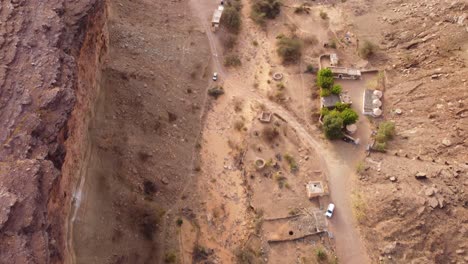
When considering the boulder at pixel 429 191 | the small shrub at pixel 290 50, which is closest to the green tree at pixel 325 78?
the small shrub at pixel 290 50

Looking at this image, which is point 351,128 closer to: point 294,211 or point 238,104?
point 294,211

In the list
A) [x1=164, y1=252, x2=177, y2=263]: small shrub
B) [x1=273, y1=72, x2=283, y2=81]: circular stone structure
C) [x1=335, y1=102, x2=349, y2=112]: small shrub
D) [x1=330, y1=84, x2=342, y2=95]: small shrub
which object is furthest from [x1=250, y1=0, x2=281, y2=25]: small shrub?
[x1=164, y1=252, x2=177, y2=263]: small shrub

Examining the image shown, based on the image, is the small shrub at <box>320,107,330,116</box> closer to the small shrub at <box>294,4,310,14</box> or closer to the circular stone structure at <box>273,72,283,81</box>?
the circular stone structure at <box>273,72,283,81</box>

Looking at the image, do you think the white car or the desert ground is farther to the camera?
the white car

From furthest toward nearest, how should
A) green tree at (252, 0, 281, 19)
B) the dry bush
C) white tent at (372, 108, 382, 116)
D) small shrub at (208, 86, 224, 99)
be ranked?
green tree at (252, 0, 281, 19), small shrub at (208, 86, 224, 99), the dry bush, white tent at (372, 108, 382, 116)

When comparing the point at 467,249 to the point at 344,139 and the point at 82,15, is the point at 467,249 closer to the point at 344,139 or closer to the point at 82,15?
the point at 344,139

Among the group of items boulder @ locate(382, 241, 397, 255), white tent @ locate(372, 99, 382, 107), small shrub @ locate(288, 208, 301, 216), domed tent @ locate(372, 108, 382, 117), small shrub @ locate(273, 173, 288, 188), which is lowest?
boulder @ locate(382, 241, 397, 255)

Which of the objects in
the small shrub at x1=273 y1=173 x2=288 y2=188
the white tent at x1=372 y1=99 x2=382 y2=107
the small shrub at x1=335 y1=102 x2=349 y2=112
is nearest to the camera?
the small shrub at x1=273 y1=173 x2=288 y2=188

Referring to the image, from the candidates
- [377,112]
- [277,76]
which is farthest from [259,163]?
[377,112]
